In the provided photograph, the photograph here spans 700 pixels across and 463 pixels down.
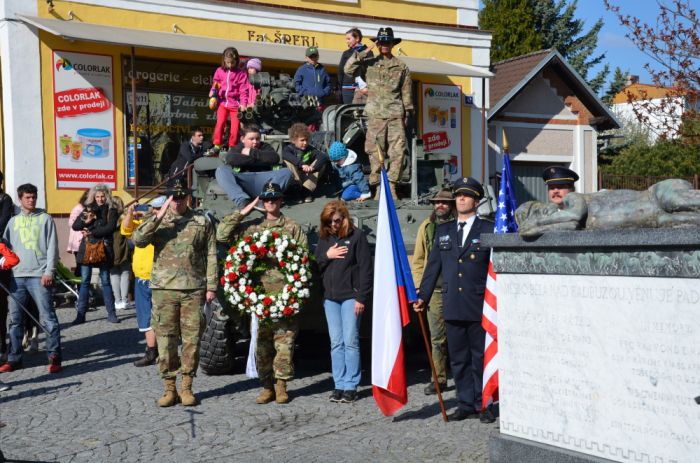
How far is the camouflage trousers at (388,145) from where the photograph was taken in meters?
10.3

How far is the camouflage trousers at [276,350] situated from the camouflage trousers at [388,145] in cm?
251

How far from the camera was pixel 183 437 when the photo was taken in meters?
7.11

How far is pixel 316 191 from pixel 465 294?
10.0 feet

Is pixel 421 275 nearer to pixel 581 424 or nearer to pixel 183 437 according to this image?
pixel 183 437

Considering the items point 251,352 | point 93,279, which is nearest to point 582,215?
point 251,352

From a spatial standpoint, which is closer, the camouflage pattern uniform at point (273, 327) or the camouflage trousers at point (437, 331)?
the camouflage pattern uniform at point (273, 327)

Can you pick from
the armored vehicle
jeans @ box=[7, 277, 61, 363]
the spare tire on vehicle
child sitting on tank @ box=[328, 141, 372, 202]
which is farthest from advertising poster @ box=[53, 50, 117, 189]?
the spare tire on vehicle

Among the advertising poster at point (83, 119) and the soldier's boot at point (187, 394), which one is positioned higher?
the advertising poster at point (83, 119)

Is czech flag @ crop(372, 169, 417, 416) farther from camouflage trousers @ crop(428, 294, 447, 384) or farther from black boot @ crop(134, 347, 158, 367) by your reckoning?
black boot @ crop(134, 347, 158, 367)

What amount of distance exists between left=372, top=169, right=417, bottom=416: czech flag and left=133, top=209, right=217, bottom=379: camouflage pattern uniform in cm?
143

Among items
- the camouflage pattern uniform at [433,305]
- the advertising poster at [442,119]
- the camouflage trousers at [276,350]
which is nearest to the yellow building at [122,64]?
the advertising poster at [442,119]

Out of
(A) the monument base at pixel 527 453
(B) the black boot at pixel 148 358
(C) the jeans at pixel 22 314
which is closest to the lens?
(A) the monument base at pixel 527 453

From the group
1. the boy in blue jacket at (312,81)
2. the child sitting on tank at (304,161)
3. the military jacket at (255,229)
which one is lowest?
the military jacket at (255,229)

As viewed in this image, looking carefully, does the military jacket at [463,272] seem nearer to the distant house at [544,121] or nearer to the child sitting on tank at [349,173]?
the child sitting on tank at [349,173]
